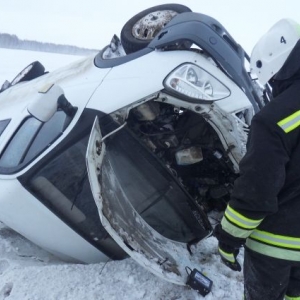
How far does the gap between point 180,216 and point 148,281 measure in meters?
0.62

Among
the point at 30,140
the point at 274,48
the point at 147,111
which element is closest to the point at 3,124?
the point at 30,140

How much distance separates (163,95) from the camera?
2.74 m

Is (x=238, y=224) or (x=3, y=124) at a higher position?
(x=3, y=124)

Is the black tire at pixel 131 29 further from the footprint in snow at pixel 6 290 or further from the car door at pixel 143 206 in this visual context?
the footprint in snow at pixel 6 290

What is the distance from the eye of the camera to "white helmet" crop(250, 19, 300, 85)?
2.08m

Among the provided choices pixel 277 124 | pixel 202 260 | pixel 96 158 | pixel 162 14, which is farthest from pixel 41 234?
pixel 162 14

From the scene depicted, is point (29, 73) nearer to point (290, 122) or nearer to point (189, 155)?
point (189, 155)

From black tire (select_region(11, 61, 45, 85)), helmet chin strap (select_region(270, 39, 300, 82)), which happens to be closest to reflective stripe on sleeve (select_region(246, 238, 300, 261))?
helmet chin strap (select_region(270, 39, 300, 82))

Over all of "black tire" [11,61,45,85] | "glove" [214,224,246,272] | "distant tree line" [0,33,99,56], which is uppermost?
"black tire" [11,61,45,85]

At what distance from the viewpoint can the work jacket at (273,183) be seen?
1.89 m

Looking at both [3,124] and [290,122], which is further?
[3,124]

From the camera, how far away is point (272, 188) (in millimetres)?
1924

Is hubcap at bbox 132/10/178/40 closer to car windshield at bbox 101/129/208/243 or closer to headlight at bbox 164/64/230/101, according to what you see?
headlight at bbox 164/64/230/101

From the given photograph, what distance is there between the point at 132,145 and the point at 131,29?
4.39ft
